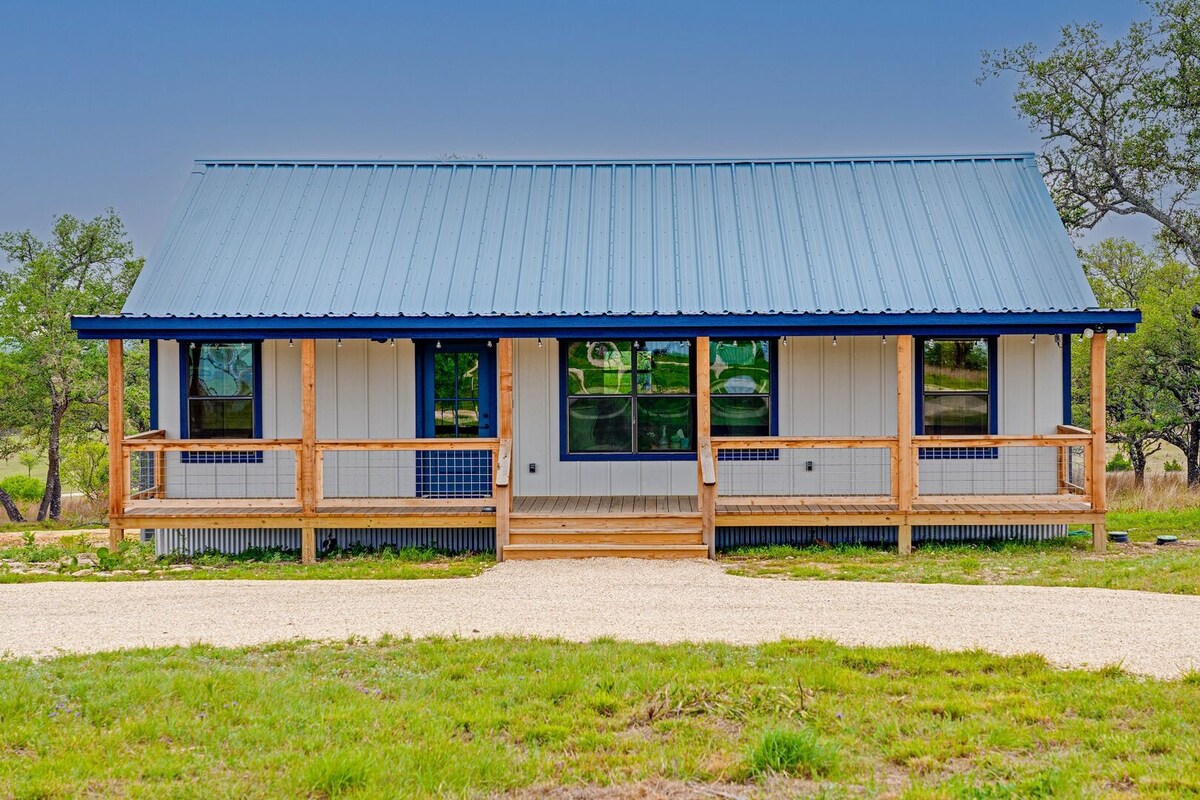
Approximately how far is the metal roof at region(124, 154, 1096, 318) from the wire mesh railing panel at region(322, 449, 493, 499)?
6.49 ft

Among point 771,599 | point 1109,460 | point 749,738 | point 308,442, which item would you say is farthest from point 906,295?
point 1109,460

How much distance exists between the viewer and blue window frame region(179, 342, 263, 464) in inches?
519

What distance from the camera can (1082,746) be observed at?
17.2 ft

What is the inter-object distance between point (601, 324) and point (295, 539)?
4940mm

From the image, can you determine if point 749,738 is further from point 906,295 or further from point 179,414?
point 179,414

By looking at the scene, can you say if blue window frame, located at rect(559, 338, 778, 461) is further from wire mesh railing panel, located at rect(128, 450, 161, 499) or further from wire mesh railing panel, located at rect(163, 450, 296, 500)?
wire mesh railing panel, located at rect(128, 450, 161, 499)

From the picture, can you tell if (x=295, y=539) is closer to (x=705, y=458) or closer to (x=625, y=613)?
(x=705, y=458)

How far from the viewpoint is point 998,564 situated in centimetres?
1124

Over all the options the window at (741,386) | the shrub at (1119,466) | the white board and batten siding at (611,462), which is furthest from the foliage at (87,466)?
the shrub at (1119,466)

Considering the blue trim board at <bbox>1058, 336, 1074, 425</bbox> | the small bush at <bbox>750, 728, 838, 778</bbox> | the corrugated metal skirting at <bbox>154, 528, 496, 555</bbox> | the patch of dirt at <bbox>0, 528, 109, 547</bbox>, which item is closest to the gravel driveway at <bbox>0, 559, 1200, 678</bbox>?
the small bush at <bbox>750, 728, 838, 778</bbox>

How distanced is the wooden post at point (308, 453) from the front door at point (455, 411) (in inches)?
61.4

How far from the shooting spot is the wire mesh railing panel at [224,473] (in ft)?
43.4

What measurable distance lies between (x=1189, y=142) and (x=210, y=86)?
37156 mm

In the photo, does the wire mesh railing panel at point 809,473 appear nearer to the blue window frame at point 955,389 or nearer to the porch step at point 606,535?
the blue window frame at point 955,389
